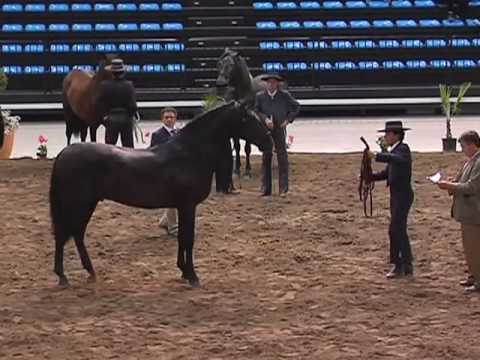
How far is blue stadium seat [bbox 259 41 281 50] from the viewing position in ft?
82.6

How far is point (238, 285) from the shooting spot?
7.36 meters

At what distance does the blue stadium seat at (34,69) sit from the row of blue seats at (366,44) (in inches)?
232

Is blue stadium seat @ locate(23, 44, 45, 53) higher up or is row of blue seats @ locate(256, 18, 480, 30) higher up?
row of blue seats @ locate(256, 18, 480, 30)

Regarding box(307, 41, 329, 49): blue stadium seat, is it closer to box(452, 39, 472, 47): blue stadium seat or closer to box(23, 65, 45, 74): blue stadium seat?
box(452, 39, 472, 47): blue stadium seat

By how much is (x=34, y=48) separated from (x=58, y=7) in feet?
10.9

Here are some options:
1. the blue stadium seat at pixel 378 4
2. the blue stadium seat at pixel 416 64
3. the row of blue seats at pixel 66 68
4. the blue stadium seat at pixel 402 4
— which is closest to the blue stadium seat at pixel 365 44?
the blue stadium seat at pixel 416 64

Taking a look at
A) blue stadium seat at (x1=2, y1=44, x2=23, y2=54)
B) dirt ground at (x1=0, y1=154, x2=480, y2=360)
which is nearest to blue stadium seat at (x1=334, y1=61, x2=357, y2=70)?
blue stadium seat at (x1=2, y1=44, x2=23, y2=54)

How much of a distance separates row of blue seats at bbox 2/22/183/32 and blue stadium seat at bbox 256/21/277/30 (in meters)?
2.25

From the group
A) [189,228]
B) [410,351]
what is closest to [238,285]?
[189,228]

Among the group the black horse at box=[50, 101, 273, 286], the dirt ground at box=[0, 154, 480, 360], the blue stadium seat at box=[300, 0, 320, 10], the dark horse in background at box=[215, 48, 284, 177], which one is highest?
the blue stadium seat at box=[300, 0, 320, 10]

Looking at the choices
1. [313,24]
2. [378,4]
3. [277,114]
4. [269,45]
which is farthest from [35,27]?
[277,114]

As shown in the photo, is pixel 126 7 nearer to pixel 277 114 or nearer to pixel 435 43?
pixel 435 43

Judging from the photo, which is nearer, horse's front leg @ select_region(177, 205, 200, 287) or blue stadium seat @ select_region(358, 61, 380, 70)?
horse's front leg @ select_region(177, 205, 200, 287)

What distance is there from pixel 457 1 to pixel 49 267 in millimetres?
23806
